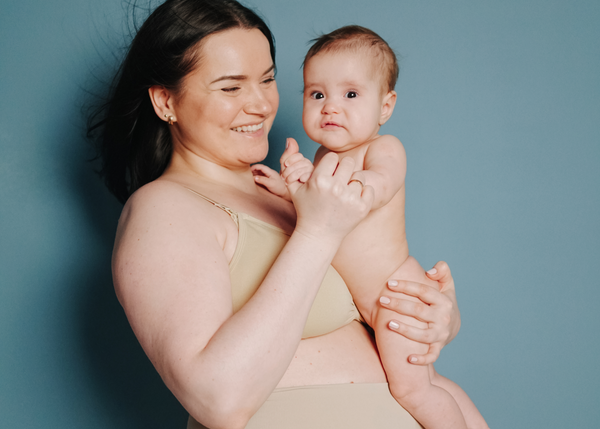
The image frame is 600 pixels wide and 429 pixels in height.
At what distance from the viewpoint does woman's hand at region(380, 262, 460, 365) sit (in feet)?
4.45

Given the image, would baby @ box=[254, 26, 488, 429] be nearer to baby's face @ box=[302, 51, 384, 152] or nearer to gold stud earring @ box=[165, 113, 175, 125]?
baby's face @ box=[302, 51, 384, 152]

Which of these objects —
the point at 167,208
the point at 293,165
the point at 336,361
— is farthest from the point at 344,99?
the point at 336,361

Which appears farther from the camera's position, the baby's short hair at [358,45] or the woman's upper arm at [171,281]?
the baby's short hair at [358,45]

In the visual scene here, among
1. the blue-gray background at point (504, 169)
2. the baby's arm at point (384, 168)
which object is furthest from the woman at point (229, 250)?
the blue-gray background at point (504, 169)

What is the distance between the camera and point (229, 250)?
1190mm

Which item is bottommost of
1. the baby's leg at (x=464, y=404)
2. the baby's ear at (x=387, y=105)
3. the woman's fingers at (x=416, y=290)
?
the baby's leg at (x=464, y=404)

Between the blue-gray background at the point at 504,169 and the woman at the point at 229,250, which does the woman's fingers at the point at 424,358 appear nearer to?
the woman at the point at 229,250

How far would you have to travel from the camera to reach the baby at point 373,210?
1.36 m

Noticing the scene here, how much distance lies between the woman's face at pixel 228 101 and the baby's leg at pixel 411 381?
2.21ft

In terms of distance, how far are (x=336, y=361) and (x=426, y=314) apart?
0.30 m

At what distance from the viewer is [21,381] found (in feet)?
5.81

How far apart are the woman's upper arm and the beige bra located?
0.09 metres

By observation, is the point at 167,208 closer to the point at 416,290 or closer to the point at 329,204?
the point at 329,204

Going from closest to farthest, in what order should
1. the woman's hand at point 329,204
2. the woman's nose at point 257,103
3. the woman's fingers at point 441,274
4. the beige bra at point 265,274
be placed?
the woman's hand at point 329,204
the beige bra at point 265,274
the woman's nose at point 257,103
the woman's fingers at point 441,274
